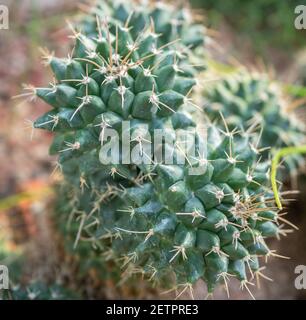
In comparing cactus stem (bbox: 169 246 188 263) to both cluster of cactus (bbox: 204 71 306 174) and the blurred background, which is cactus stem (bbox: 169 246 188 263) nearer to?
the blurred background

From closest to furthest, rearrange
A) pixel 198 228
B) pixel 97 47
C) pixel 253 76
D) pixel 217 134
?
1. pixel 198 228
2. pixel 97 47
3. pixel 217 134
4. pixel 253 76

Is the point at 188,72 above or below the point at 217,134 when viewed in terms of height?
above

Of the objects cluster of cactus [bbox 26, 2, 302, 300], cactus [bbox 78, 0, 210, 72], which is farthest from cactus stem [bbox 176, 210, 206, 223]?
cactus [bbox 78, 0, 210, 72]

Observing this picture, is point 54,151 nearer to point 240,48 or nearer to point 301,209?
point 301,209

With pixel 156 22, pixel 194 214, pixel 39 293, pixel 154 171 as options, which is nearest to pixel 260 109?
pixel 156 22

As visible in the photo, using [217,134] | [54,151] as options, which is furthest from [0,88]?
[217,134]

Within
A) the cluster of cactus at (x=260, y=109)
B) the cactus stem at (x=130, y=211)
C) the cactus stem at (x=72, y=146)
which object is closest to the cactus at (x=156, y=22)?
the cluster of cactus at (x=260, y=109)

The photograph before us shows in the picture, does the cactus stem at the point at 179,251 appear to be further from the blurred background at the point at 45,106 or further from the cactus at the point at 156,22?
the cactus at the point at 156,22
